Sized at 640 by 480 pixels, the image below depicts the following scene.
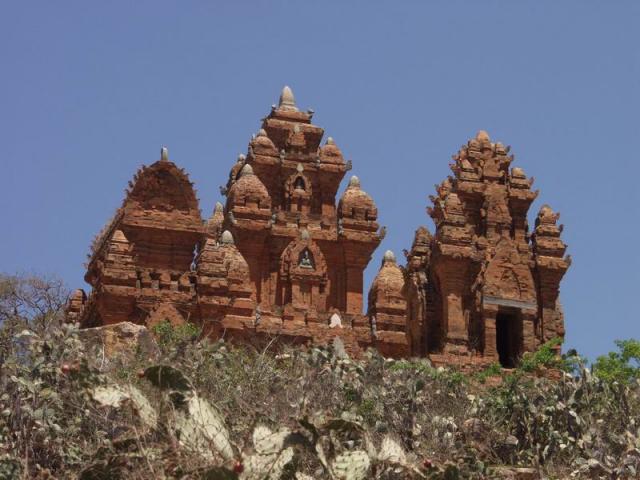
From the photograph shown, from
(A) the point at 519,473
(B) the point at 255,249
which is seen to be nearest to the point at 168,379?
(A) the point at 519,473

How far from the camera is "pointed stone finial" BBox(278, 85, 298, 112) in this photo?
5147 cm

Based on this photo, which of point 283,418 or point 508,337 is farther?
point 508,337

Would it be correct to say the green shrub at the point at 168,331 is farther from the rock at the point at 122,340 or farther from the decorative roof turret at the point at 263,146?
the decorative roof turret at the point at 263,146

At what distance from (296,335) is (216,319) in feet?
7.86

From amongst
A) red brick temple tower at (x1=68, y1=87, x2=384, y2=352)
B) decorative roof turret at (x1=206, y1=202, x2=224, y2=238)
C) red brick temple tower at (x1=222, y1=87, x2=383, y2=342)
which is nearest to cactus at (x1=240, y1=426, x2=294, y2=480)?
red brick temple tower at (x1=68, y1=87, x2=384, y2=352)

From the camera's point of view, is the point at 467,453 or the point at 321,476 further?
the point at 467,453

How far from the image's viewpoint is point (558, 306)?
130ft

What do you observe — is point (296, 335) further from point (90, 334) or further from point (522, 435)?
point (522, 435)

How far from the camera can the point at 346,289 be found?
4566cm

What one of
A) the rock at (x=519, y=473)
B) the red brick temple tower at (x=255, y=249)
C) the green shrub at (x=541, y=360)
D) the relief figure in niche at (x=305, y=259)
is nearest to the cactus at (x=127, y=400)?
the rock at (x=519, y=473)

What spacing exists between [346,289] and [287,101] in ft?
29.2

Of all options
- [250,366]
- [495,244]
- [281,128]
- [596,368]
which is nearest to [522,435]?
[250,366]

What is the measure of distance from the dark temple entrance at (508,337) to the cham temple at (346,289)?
0.07 metres

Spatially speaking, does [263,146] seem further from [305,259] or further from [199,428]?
[199,428]
